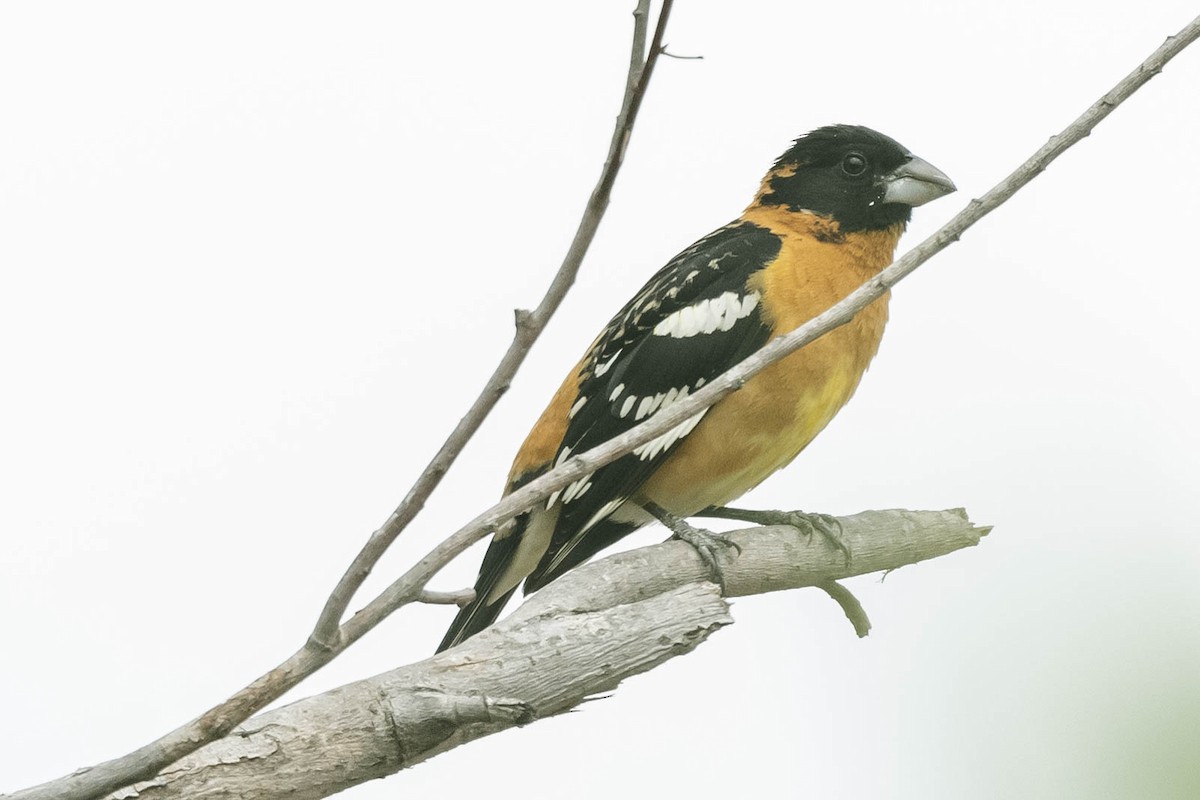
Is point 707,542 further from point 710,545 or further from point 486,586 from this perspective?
point 486,586

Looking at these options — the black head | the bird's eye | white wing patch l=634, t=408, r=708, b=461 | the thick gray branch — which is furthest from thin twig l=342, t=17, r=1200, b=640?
the bird's eye

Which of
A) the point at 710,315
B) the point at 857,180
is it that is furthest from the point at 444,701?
the point at 857,180

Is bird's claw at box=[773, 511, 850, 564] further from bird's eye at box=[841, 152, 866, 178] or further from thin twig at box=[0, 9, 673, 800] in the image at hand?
thin twig at box=[0, 9, 673, 800]

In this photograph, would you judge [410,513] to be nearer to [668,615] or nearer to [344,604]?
[344,604]

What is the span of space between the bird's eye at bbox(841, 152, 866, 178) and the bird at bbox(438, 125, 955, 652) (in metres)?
0.16

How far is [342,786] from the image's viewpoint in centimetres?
313

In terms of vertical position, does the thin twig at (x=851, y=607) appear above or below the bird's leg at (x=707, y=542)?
below

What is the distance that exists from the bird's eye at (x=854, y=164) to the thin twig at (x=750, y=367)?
234cm

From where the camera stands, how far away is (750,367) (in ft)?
8.86

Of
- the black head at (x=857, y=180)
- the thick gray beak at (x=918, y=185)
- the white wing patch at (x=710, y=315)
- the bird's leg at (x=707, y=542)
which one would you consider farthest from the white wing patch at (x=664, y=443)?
the thick gray beak at (x=918, y=185)

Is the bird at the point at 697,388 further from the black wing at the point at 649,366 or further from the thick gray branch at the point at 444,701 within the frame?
the thick gray branch at the point at 444,701

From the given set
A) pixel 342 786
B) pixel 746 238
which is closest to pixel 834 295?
pixel 746 238

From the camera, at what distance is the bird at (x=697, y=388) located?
4.30 metres

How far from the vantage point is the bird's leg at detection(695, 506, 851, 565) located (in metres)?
4.25
